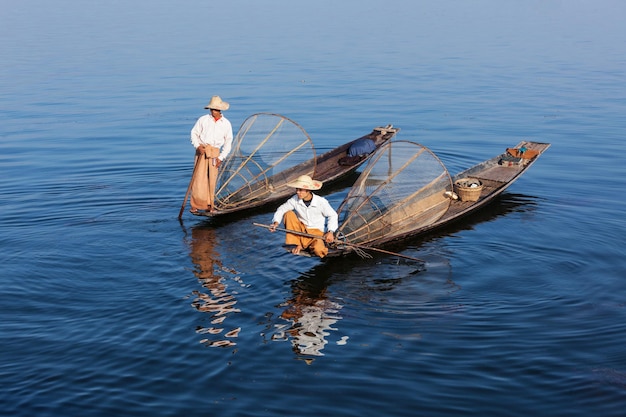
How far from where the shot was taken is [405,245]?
34.0 ft

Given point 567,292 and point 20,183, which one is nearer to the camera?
point 567,292

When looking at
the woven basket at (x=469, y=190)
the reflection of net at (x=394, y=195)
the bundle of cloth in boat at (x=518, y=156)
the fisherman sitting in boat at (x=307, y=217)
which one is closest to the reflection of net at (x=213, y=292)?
the fisherman sitting in boat at (x=307, y=217)

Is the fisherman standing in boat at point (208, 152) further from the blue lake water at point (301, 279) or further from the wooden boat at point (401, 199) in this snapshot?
the wooden boat at point (401, 199)

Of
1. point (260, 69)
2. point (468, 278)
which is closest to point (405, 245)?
point (468, 278)

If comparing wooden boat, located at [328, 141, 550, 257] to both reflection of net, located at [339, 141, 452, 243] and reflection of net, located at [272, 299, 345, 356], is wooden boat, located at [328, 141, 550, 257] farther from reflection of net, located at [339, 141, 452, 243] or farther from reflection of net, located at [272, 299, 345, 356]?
reflection of net, located at [272, 299, 345, 356]

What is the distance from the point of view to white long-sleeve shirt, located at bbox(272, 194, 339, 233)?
29.7 ft

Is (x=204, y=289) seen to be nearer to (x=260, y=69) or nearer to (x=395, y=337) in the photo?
(x=395, y=337)

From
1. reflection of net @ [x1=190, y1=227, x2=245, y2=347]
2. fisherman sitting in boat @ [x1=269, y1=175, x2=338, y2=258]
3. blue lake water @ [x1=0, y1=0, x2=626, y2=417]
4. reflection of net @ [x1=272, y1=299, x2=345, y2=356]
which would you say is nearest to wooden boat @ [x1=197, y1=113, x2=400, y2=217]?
blue lake water @ [x1=0, y1=0, x2=626, y2=417]

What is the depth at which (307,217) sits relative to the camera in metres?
9.27

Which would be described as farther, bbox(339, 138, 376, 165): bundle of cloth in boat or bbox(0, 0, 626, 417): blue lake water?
bbox(339, 138, 376, 165): bundle of cloth in boat

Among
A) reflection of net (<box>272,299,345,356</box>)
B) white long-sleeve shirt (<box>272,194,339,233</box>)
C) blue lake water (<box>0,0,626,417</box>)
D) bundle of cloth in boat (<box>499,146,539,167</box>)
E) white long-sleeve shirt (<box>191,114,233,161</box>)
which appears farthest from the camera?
bundle of cloth in boat (<box>499,146,539,167</box>)

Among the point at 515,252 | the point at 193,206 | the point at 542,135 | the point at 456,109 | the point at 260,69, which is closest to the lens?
the point at 515,252

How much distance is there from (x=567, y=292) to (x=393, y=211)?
9.05ft

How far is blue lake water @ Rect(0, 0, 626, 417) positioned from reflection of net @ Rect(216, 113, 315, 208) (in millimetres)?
726
